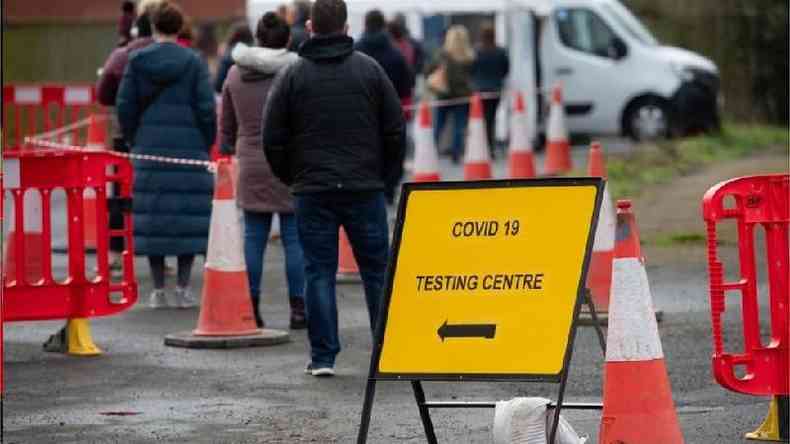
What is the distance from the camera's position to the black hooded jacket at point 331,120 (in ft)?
31.0

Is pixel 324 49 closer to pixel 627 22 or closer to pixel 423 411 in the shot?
pixel 423 411

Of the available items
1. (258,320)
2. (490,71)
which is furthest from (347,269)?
(490,71)

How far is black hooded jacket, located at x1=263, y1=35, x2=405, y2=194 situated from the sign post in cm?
217

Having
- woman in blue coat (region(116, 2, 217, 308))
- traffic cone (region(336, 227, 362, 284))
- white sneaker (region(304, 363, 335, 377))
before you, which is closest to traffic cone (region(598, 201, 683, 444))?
white sneaker (region(304, 363, 335, 377))

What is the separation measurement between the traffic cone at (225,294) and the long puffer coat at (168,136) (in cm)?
166

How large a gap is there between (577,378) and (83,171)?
9.13 feet

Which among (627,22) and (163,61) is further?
(627,22)

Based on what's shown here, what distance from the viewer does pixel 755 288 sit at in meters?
7.48

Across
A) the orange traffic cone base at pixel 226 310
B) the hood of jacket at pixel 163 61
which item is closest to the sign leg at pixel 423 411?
the orange traffic cone base at pixel 226 310

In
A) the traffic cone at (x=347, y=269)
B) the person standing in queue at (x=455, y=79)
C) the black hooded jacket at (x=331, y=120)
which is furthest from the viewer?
the person standing in queue at (x=455, y=79)

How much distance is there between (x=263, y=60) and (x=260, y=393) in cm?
287

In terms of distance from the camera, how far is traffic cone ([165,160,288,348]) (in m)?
11.0

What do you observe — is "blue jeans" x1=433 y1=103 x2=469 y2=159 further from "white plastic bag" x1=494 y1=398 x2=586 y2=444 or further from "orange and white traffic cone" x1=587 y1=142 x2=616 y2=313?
"white plastic bag" x1=494 y1=398 x2=586 y2=444

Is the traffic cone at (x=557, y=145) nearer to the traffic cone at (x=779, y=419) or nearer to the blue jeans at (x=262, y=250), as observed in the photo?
the blue jeans at (x=262, y=250)
